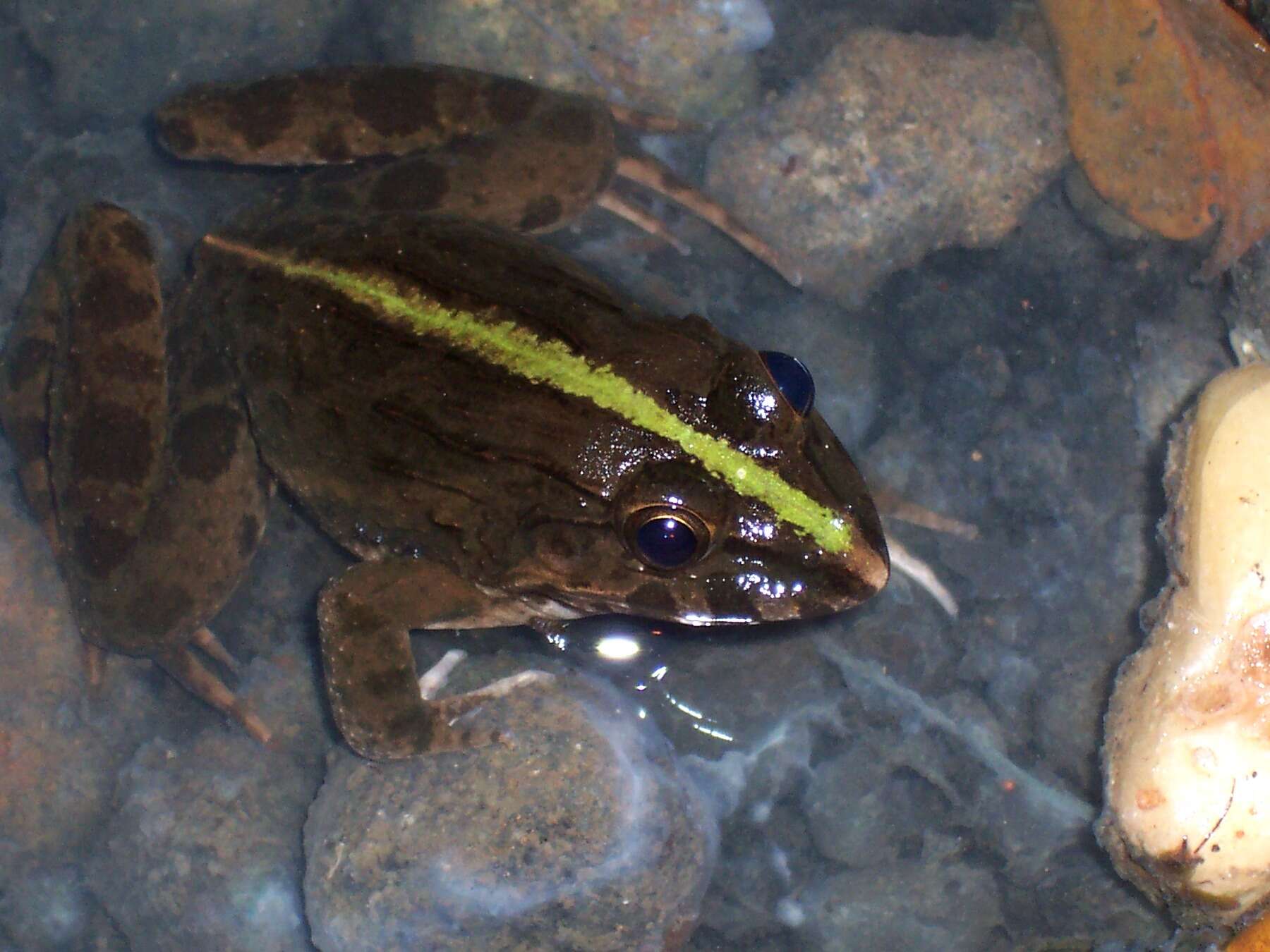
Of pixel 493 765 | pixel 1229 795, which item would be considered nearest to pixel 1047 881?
pixel 1229 795

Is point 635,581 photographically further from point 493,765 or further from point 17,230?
point 17,230

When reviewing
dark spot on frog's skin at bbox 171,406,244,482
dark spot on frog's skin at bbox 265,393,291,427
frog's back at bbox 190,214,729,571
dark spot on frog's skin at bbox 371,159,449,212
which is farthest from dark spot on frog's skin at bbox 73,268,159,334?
dark spot on frog's skin at bbox 371,159,449,212

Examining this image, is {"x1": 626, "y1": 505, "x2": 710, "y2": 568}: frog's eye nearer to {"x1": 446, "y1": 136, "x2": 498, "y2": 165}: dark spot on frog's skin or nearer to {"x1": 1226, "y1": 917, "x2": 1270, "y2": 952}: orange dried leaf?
{"x1": 446, "y1": 136, "x2": 498, "y2": 165}: dark spot on frog's skin

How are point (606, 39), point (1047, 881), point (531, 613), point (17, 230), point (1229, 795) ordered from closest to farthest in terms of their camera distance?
point (1229, 795), point (531, 613), point (1047, 881), point (17, 230), point (606, 39)

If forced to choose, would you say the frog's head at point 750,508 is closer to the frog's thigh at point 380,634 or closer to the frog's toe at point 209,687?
the frog's thigh at point 380,634

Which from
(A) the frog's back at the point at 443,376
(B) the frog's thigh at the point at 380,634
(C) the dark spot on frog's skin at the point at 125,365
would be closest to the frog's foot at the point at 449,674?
(B) the frog's thigh at the point at 380,634
